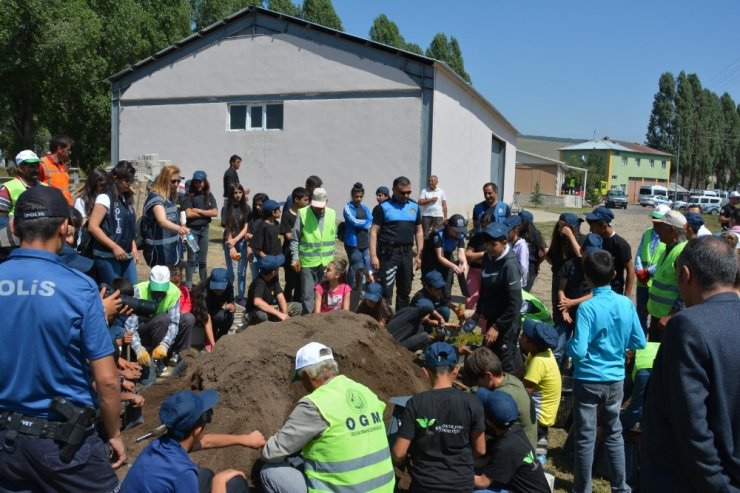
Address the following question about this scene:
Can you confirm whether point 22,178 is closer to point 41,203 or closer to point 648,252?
point 41,203

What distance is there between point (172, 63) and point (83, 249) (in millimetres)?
13948

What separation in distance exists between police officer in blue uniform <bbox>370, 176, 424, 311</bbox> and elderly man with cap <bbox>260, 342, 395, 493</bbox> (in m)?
4.47

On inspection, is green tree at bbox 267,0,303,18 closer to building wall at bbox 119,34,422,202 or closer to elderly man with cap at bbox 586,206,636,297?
building wall at bbox 119,34,422,202

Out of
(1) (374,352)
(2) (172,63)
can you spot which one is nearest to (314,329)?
(1) (374,352)

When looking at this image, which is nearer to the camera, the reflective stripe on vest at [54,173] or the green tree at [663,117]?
the reflective stripe on vest at [54,173]

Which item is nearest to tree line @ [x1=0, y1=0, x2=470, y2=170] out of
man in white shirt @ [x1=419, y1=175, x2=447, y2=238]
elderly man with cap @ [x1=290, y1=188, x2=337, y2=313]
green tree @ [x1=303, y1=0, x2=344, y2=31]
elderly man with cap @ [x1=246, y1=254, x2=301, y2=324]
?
green tree @ [x1=303, y1=0, x2=344, y2=31]

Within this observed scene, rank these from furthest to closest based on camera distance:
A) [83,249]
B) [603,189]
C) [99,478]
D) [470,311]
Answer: [603,189]
[470,311]
[83,249]
[99,478]

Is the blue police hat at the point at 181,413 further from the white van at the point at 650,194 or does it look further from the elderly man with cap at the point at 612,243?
the white van at the point at 650,194

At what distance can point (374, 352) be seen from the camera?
5734 mm

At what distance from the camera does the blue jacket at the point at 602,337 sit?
447cm

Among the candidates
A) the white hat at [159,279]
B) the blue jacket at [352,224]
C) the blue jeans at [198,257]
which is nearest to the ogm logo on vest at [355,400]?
the white hat at [159,279]

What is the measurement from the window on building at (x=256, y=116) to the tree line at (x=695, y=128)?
61.8 meters

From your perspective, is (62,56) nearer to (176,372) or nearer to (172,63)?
(172,63)

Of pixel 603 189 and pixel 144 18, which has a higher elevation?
pixel 144 18
